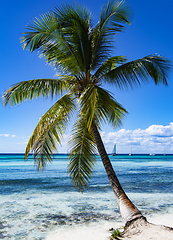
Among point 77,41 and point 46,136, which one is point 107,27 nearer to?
point 77,41

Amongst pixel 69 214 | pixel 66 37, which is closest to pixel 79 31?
pixel 66 37

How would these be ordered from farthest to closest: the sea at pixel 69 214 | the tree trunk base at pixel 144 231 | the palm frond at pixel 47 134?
the sea at pixel 69 214 < the palm frond at pixel 47 134 < the tree trunk base at pixel 144 231

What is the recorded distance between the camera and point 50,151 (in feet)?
19.5

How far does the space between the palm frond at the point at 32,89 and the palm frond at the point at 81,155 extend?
1.26m

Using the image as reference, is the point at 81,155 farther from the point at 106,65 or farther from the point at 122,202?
the point at 106,65

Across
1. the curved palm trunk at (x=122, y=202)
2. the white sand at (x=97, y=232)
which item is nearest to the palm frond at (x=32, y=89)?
the curved palm trunk at (x=122, y=202)

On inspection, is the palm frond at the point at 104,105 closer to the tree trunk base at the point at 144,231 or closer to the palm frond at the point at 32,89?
the palm frond at the point at 32,89

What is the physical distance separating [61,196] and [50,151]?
23.4 ft

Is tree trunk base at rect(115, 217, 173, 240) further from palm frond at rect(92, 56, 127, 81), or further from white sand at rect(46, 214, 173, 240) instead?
palm frond at rect(92, 56, 127, 81)

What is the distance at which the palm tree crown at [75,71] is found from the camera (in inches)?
232

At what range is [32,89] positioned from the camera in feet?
20.1

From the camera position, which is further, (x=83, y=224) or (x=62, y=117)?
(x=83, y=224)

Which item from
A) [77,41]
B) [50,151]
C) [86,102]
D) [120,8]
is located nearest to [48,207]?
[50,151]

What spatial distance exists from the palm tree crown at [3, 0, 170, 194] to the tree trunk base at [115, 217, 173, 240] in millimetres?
2089
